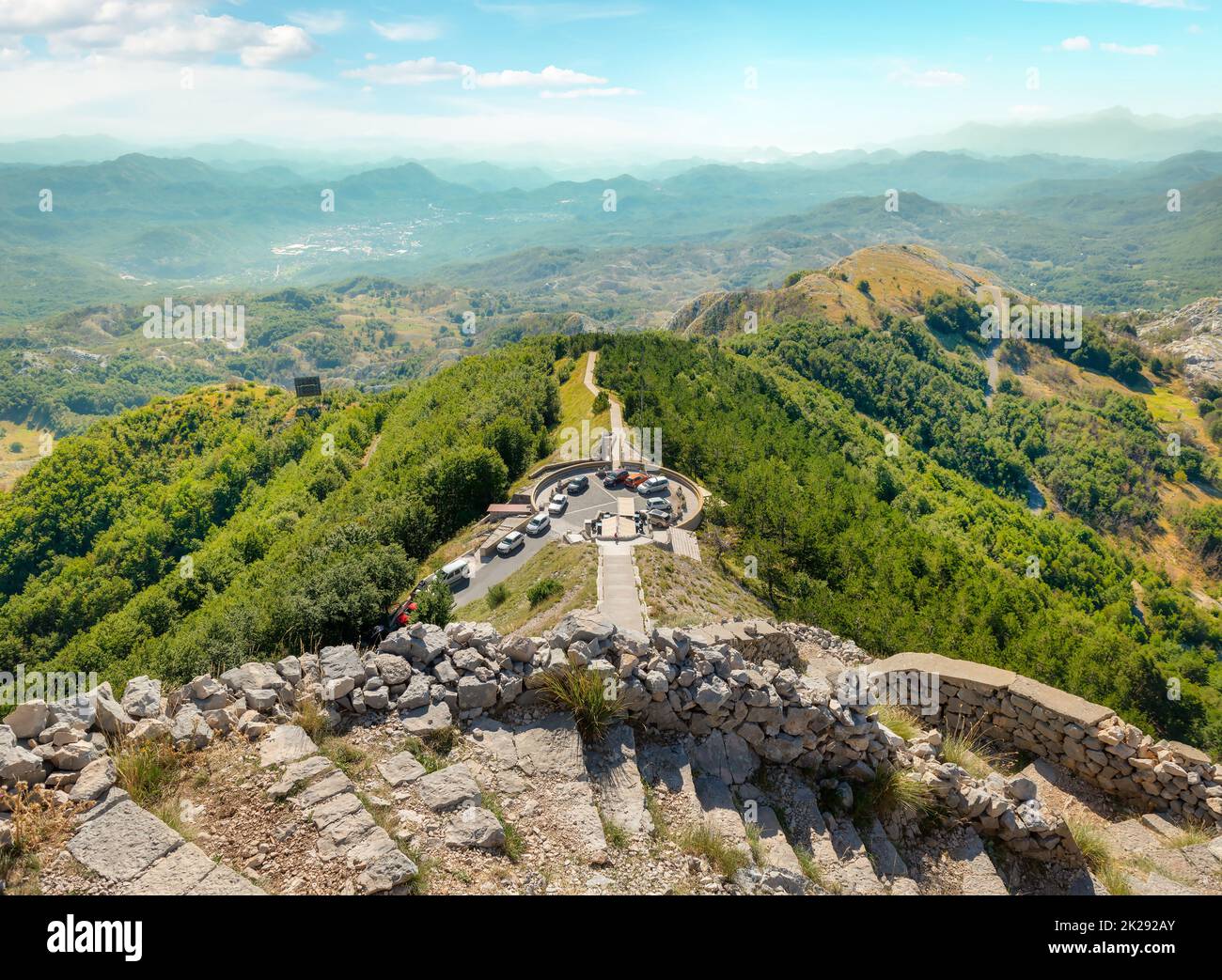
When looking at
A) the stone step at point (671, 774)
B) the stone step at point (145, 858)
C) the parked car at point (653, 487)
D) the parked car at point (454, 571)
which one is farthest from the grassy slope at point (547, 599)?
the stone step at point (145, 858)

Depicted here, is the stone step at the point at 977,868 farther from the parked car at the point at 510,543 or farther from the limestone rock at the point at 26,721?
the parked car at the point at 510,543

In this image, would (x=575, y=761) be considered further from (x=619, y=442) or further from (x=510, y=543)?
(x=619, y=442)

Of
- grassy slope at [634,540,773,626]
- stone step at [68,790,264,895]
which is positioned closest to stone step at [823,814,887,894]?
stone step at [68,790,264,895]

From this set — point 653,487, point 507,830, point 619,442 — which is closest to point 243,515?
point 619,442

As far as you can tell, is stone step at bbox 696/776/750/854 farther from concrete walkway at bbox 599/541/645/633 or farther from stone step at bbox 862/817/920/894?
concrete walkway at bbox 599/541/645/633

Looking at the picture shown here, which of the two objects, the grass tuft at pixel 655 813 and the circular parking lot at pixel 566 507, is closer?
the grass tuft at pixel 655 813
